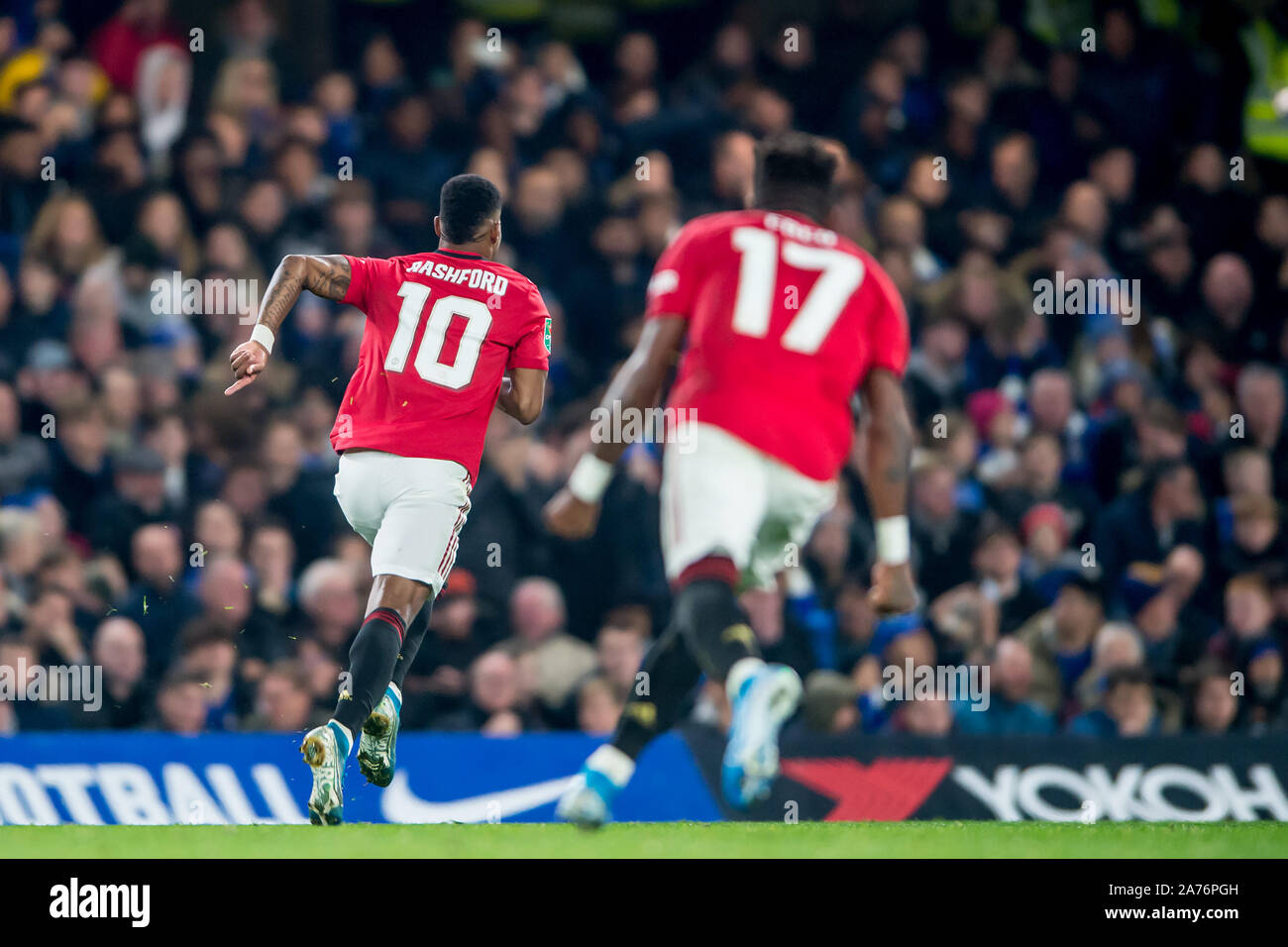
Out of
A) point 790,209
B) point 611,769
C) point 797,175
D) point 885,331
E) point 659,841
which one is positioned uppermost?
point 797,175

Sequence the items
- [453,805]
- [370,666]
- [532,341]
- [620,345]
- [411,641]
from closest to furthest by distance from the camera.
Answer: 1. [370,666]
2. [532,341]
3. [411,641]
4. [453,805]
5. [620,345]

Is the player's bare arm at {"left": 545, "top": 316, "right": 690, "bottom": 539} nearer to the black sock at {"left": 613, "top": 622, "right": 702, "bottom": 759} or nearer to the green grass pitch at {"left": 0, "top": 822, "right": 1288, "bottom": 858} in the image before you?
the black sock at {"left": 613, "top": 622, "right": 702, "bottom": 759}

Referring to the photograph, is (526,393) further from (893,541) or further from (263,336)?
(893,541)

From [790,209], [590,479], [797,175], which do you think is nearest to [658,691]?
[590,479]

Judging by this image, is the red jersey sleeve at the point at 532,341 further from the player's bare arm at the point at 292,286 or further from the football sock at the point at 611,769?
the football sock at the point at 611,769

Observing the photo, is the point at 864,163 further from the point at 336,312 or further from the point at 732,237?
the point at 732,237

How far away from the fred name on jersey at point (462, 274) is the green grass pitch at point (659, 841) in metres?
2.03

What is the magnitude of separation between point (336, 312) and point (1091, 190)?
4.93 m

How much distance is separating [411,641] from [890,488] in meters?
2.18

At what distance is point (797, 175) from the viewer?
18.4 ft

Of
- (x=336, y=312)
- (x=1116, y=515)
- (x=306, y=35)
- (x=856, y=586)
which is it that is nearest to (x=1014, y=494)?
(x=1116, y=515)

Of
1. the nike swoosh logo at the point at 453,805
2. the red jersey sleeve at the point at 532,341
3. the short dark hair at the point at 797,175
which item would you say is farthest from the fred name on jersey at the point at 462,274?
the nike swoosh logo at the point at 453,805

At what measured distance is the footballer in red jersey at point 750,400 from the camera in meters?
5.39

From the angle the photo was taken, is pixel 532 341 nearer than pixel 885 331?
No
